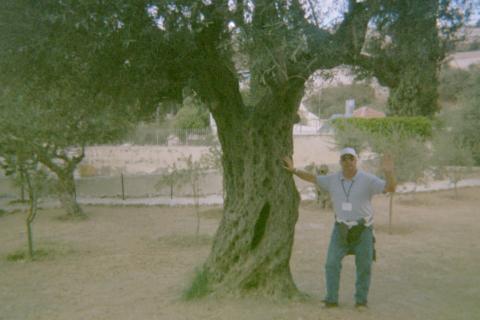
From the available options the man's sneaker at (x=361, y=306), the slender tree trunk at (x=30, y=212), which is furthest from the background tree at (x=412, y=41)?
the slender tree trunk at (x=30, y=212)

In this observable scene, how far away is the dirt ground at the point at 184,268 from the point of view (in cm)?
586

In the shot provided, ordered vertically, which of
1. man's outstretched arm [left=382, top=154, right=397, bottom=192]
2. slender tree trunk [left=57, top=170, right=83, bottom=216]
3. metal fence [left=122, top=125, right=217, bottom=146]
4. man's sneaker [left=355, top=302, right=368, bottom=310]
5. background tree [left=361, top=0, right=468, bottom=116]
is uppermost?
background tree [left=361, top=0, right=468, bottom=116]

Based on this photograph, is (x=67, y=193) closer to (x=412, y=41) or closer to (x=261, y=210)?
(x=261, y=210)

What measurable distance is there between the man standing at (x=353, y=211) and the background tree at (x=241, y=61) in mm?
660

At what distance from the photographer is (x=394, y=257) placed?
9.52 meters

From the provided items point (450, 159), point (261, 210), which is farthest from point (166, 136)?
point (261, 210)

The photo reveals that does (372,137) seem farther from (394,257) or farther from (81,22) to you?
(81,22)

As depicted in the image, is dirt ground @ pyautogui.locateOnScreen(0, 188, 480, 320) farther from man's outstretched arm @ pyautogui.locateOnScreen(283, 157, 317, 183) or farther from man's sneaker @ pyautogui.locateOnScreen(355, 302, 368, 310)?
man's outstretched arm @ pyautogui.locateOnScreen(283, 157, 317, 183)

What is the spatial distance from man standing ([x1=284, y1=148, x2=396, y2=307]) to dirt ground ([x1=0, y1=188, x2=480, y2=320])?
0.53 meters

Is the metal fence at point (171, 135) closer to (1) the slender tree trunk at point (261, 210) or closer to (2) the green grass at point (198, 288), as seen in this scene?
(2) the green grass at point (198, 288)

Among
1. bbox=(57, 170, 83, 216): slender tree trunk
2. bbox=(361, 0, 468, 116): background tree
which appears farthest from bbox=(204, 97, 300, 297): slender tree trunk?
bbox=(57, 170, 83, 216): slender tree trunk

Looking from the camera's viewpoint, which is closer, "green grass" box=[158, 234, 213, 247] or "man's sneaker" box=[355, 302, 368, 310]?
"man's sneaker" box=[355, 302, 368, 310]

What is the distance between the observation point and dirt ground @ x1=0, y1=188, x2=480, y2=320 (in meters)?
5.86

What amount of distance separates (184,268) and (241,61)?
4.18m
